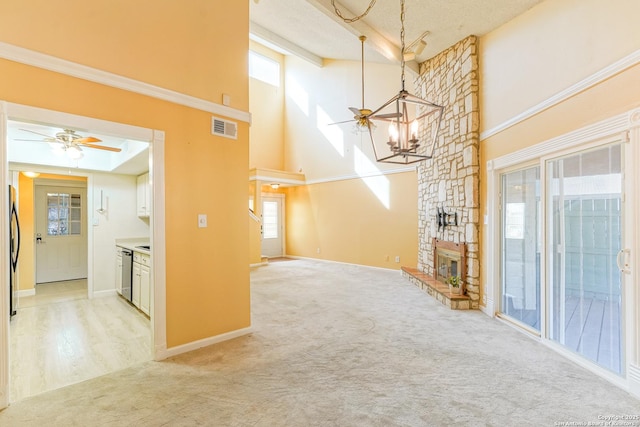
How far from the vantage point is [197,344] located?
3.07 m

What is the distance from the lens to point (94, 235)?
5.40m

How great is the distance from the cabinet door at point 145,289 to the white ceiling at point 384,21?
170 inches

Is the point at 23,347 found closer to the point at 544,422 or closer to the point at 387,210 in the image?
the point at 544,422

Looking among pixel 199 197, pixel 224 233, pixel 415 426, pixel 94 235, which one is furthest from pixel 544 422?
pixel 94 235

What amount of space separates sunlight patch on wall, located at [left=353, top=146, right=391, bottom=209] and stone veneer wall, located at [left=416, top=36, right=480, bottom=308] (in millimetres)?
1631

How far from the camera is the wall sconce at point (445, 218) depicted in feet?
16.3

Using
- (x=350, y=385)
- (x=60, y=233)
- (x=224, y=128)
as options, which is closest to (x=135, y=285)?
(x=224, y=128)

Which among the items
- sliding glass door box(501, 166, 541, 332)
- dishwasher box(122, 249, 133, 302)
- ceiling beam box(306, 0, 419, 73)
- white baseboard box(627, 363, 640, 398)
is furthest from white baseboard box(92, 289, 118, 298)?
white baseboard box(627, 363, 640, 398)

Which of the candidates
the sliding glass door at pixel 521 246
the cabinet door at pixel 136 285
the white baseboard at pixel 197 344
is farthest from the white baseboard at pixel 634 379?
the cabinet door at pixel 136 285

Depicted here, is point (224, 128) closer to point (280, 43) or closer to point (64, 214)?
point (280, 43)

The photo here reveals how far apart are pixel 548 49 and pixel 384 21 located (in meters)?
2.24

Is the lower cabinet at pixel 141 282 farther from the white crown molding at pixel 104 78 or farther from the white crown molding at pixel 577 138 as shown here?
the white crown molding at pixel 577 138

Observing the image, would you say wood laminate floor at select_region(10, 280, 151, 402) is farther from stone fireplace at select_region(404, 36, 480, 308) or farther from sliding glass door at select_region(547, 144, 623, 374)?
stone fireplace at select_region(404, 36, 480, 308)

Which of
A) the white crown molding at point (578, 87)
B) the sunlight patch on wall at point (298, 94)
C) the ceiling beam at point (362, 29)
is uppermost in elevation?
the sunlight patch on wall at point (298, 94)
